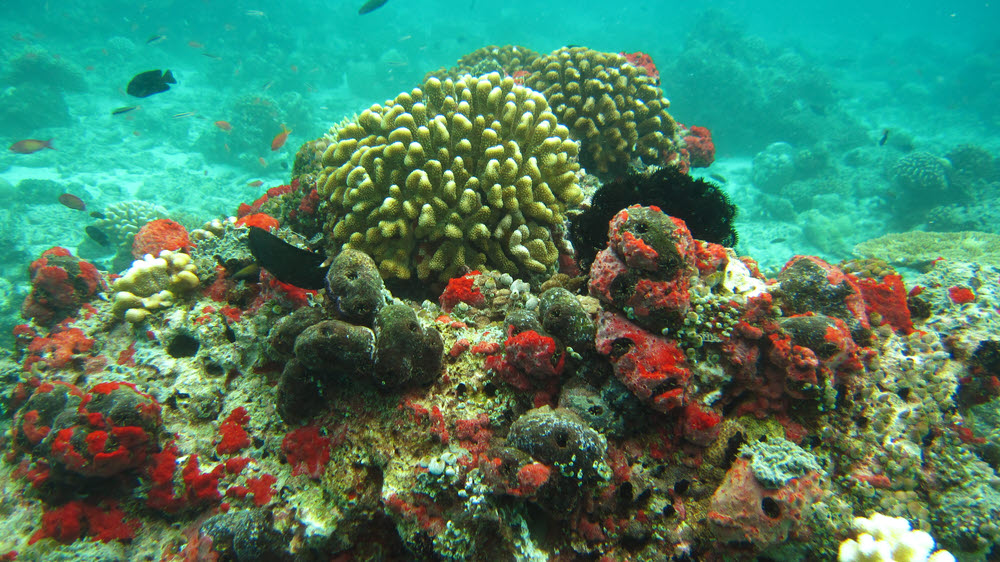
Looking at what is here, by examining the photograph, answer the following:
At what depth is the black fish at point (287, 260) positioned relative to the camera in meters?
3.16

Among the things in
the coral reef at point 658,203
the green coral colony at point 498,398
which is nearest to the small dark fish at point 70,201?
the green coral colony at point 498,398

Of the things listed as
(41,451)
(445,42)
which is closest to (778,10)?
(445,42)

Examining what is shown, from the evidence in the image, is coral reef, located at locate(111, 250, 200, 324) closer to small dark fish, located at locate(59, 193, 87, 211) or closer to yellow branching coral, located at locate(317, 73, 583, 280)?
yellow branching coral, located at locate(317, 73, 583, 280)

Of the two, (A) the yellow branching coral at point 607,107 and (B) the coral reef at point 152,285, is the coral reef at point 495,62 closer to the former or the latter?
(A) the yellow branching coral at point 607,107

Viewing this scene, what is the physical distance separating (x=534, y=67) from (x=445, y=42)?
93.0 ft

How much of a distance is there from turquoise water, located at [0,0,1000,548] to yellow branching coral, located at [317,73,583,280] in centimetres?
493

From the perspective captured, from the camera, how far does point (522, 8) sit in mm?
38938

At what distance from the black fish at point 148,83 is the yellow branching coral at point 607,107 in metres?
6.09

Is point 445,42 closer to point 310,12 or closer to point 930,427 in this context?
point 310,12

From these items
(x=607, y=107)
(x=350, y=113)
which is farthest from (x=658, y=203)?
(x=350, y=113)

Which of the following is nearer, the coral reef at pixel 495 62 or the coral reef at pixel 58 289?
the coral reef at pixel 58 289

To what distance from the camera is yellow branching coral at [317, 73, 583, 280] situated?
12.2 feet

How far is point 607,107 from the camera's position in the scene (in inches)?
224

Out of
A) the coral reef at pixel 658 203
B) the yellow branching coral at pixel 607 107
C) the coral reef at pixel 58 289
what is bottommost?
the coral reef at pixel 58 289
